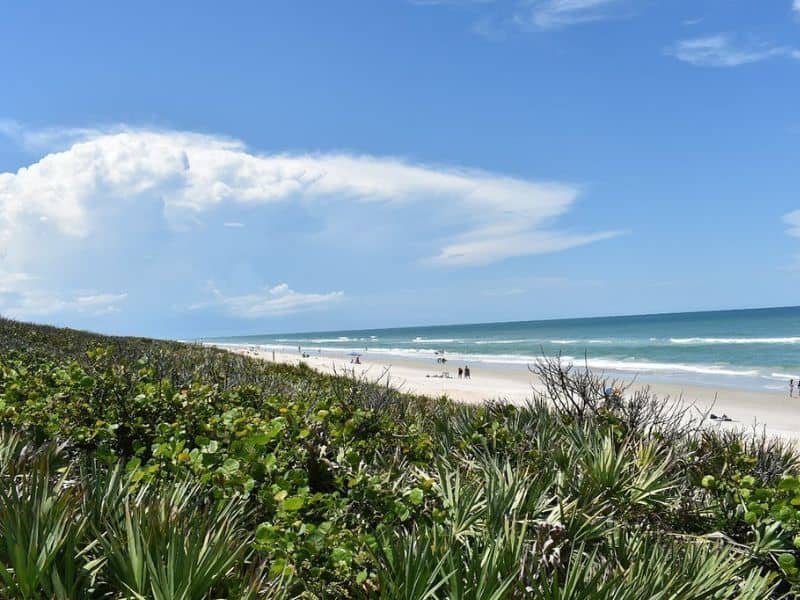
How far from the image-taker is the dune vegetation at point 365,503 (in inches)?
109

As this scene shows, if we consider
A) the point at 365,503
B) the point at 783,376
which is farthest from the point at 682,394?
the point at 783,376

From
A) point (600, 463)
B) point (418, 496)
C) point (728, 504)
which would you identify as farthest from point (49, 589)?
point (728, 504)

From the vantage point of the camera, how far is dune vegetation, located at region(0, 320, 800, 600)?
2.78 meters

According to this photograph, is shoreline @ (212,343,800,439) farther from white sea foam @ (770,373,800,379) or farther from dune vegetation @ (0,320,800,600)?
dune vegetation @ (0,320,800,600)

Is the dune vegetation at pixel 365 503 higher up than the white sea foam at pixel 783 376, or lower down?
higher up

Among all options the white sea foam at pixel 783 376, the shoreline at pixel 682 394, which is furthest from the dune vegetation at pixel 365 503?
the white sea foam at pixel 783 376

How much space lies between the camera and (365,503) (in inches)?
175

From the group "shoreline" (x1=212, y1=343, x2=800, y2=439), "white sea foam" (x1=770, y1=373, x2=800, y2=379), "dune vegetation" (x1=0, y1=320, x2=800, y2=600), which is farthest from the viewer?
"white sea foam" (x1=770, y1=373, x2=800, y2=379)

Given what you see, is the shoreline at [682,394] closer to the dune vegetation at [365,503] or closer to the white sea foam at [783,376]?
the white sea foam at [783,376]

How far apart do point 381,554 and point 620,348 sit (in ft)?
228

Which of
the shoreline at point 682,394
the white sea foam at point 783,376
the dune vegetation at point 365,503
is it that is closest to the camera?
the dune vegetation at point 365,503

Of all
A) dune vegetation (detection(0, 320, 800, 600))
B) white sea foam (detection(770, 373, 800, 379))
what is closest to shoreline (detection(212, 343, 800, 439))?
white sea foam (detection(770, 373, 800, 379))

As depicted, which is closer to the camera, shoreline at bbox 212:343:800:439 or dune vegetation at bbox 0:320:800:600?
dune vegetation at bbox 0:320:800:600

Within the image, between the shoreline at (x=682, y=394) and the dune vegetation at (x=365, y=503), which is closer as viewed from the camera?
the dune vegetation at (x=365, y=503)
